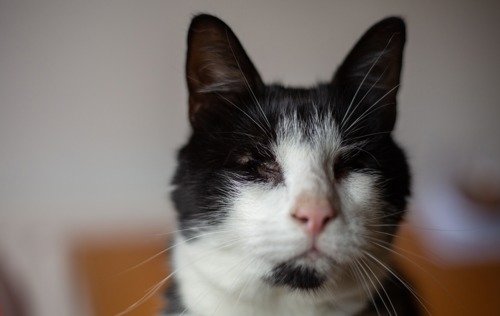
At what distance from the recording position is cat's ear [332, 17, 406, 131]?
759 mm

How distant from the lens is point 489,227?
4.70 ft

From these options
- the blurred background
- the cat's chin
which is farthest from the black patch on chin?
the blurred background

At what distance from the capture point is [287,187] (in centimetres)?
65

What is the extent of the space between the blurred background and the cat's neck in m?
0.28

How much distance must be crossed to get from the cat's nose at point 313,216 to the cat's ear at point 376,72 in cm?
26

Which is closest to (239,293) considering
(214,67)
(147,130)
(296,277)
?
(296,277)

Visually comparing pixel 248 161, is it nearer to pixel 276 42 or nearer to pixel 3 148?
pixel 276 42

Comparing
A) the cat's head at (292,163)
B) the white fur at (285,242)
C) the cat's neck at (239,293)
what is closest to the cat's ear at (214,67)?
the cat's head at (292,163)

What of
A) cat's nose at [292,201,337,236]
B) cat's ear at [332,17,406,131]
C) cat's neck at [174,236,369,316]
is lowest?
cat's neck at [174,236,369,316]

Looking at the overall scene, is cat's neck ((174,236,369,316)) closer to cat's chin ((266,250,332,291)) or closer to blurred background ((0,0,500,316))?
cat's chin ((266,250,332,291))

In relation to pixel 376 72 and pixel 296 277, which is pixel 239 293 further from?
pixel 376 72

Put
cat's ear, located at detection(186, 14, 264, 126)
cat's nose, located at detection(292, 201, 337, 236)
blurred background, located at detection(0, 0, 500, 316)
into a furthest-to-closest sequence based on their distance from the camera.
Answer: blurred background, located at detection(0, 0, 500, 316)
cat's ear, located at detection(186, 14, 264, 126)
cat's nose, located at detection(292, 201, 337, 236)

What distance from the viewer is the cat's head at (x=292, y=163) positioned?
2.03 ft

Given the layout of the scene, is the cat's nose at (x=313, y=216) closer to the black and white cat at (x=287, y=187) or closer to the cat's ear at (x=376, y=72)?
the black and white cat at (x=287, y=187)
